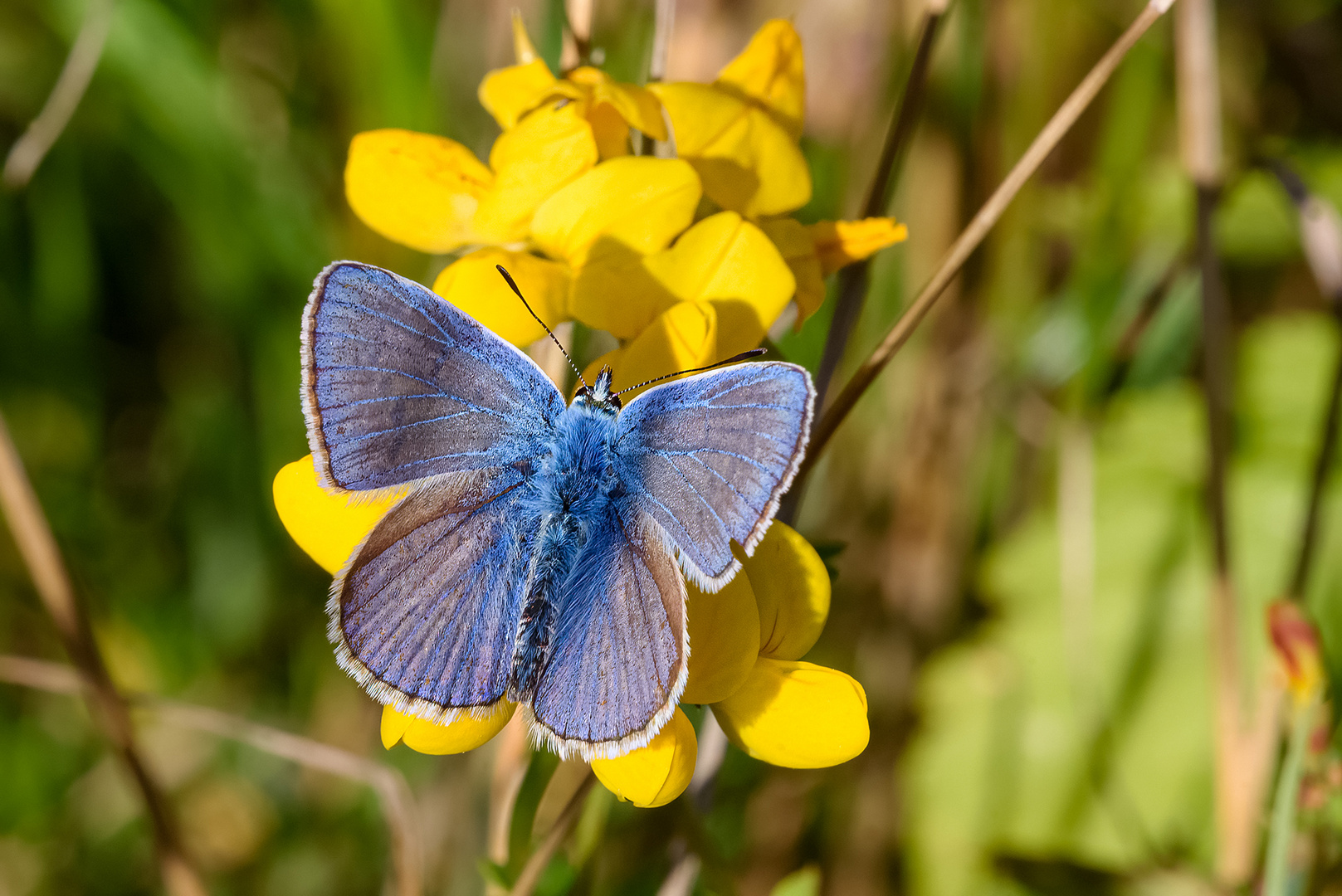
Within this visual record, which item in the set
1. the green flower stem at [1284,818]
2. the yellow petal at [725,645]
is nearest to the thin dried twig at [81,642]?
the yellow petal at [725,645]

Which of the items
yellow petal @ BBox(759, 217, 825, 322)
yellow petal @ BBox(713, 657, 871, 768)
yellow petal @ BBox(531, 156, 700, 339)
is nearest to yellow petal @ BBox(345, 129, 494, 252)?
yellow petal @ BBox(531, 156, 700, 339)

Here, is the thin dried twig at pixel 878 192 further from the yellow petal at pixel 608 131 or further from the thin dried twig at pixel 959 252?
the yellow petal at pixel 608 131

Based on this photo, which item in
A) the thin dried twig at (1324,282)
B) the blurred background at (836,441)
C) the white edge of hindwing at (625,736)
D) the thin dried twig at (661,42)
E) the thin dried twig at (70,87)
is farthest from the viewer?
the blurred background at (836,441)

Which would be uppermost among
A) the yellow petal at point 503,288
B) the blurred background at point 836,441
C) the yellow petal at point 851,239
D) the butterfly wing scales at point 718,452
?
the yellow petal at point 851,239

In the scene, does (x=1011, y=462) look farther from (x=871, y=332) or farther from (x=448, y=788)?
(x=448, y=788)

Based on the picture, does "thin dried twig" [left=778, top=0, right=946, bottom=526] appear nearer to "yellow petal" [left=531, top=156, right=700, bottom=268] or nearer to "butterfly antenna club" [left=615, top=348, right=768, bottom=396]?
"butterfly antenna club" [left=615, top=348, right=768, bottom=396]

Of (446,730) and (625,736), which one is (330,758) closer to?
(446,730)

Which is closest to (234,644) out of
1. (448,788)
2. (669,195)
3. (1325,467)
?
(448,788)
